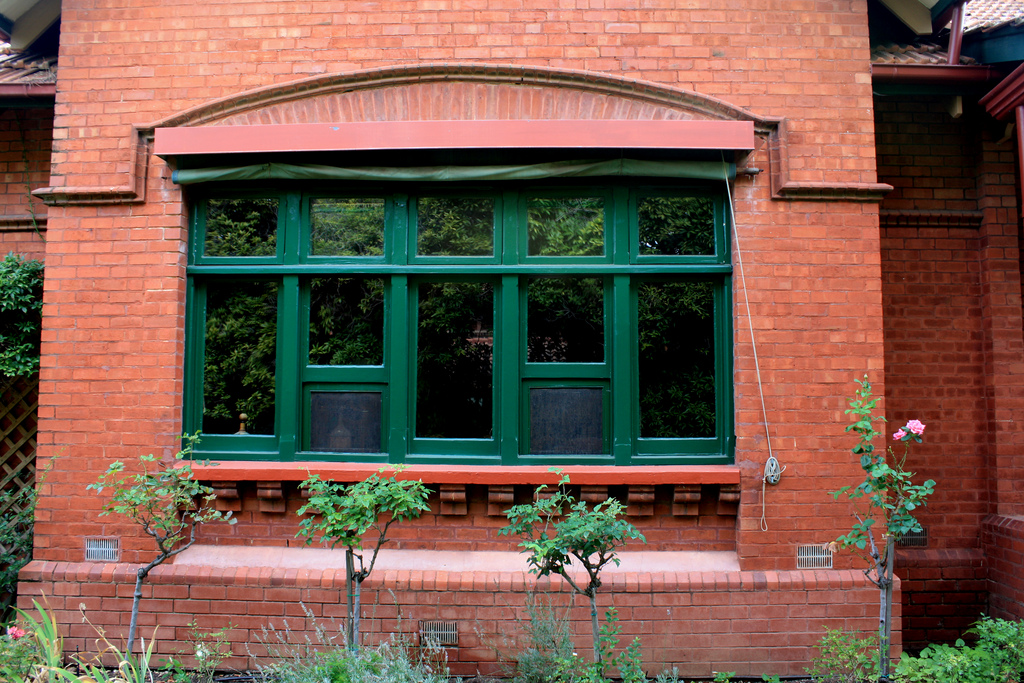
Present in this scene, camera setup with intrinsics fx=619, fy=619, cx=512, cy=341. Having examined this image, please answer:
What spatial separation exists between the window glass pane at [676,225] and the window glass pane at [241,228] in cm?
294

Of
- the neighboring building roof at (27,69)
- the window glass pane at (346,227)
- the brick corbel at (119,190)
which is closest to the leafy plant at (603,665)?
the window glass pane at (346,227)

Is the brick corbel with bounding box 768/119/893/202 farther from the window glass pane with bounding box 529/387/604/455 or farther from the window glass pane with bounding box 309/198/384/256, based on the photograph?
the window glass pane with bounding box 309/198/384/256

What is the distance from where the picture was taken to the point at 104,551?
464 cm

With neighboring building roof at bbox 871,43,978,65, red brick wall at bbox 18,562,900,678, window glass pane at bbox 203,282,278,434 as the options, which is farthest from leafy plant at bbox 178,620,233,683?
neighboring building roof at bbox 871,43,978,65

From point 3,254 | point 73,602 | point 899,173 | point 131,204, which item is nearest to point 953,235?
point 899,173

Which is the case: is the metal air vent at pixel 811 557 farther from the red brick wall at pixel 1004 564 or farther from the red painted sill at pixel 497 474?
the red brick wall at pixel 1004 564

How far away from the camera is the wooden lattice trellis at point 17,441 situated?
5.30 metres

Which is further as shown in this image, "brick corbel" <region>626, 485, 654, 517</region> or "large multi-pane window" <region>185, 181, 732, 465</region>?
"large multi-pane window" <region>185, 181, 732, 465</region>

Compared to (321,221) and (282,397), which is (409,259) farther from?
(282,397)

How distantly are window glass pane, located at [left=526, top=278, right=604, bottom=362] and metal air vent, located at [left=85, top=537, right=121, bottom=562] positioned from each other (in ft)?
11.2

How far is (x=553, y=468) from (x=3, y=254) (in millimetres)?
5257

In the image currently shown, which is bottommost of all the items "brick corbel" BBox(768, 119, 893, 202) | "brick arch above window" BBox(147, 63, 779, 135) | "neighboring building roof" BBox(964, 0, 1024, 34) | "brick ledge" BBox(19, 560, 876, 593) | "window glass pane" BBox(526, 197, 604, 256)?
"brick ledge" BBox(19, 560, 876, 593)

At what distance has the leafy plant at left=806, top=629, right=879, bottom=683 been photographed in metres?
4.12

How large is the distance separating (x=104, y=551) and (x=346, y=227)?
3.05m
